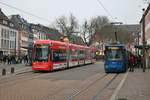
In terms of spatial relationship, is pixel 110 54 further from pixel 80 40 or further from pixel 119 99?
pixel 80 40

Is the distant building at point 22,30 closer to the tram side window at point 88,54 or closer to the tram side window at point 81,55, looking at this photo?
the tram side window at point 88,54

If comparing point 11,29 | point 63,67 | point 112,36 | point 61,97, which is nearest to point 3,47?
point 11,29

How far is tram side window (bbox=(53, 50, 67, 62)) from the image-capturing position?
3853 cm

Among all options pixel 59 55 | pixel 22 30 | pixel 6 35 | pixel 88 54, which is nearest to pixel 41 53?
pixel 59 55

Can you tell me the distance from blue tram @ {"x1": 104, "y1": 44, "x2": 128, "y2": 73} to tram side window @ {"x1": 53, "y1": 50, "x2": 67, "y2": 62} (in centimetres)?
509

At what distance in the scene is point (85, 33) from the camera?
115 m

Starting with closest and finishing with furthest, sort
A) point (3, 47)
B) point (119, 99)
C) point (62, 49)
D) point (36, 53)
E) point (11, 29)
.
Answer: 1. point (119, 99)
2. point (36, 53)
3. point (62, 49)
4. point (3, 47)
5. point (11, 29)

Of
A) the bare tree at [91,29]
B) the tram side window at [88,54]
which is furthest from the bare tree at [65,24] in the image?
the tram side window at [88,54]

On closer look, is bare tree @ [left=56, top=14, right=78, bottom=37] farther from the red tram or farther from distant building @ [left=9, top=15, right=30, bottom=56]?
the red tram

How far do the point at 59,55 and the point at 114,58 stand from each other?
6.09m

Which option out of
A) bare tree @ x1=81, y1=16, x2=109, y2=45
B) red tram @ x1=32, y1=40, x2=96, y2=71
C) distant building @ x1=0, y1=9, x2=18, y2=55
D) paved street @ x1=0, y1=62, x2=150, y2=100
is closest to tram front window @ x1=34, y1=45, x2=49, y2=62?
red tram @ x1=32, y1=40, x2=96, y2=71

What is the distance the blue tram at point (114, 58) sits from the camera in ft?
123

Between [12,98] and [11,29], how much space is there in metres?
91.9

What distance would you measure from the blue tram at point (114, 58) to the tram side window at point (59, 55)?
5.09 metres
